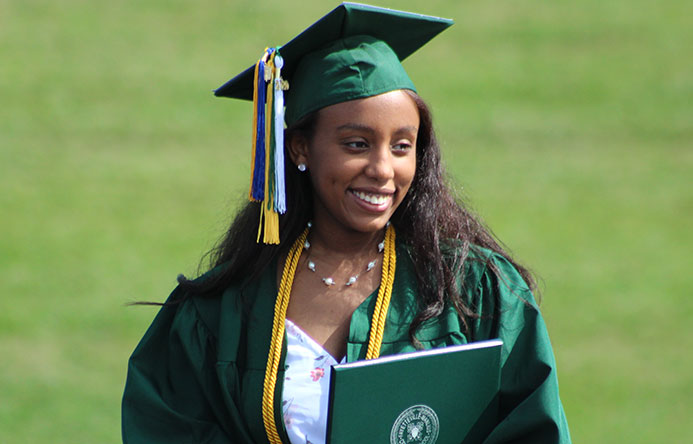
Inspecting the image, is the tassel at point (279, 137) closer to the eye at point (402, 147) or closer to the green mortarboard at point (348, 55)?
the green mortarboard at point (348, 55)

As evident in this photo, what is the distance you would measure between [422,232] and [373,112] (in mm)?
→ 379

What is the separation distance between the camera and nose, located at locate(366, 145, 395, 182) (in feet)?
8.67

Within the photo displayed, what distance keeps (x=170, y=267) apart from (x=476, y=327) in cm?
545

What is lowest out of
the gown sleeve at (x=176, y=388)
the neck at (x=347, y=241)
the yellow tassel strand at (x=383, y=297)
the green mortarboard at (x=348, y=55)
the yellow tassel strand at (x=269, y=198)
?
the gown sleeve at (x=176, y=388)

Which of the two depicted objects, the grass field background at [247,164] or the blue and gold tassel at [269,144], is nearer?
the blue and gold tassel at [269,144]

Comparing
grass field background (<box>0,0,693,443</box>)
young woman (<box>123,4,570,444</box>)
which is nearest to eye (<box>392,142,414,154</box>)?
young woman (<box>123,4,570,444</box>)

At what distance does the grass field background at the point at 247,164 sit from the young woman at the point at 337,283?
340 cm

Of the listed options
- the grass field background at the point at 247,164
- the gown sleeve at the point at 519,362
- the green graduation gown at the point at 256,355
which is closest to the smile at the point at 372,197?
the green graduation gown at the point at 256,355

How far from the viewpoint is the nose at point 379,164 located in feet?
8.67

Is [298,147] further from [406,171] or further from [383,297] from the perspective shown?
[383,297]

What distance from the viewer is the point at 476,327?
2740 mm

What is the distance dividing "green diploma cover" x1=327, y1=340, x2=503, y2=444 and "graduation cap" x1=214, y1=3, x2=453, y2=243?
52cm

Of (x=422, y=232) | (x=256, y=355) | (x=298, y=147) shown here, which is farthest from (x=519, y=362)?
(x=298, y=147)

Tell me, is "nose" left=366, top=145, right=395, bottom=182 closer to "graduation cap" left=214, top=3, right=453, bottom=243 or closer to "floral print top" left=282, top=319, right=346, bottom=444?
"graduation cap" left=214, top=3, right=453, bottom=243
